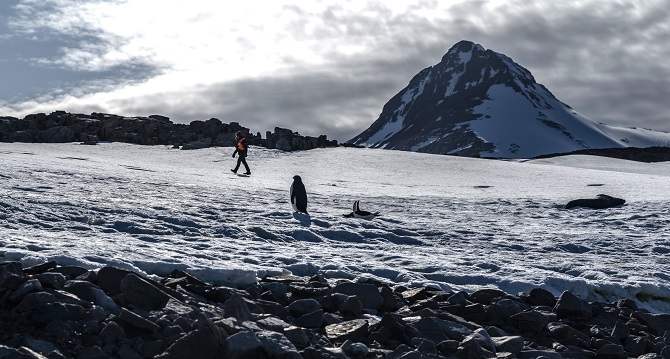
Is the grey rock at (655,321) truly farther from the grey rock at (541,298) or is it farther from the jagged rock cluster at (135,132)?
the jagged rock cluster at (135,132)

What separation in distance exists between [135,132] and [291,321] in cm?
3949

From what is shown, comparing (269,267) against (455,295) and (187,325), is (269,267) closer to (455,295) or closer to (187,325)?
(455,295)

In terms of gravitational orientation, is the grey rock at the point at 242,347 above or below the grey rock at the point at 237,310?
below

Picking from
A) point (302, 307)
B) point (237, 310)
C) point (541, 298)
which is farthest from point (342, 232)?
point (237, 310)

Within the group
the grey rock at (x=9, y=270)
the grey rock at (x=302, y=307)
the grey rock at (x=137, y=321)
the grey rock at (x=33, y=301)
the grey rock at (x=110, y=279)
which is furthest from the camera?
the grey rock at (x=302, y=307)

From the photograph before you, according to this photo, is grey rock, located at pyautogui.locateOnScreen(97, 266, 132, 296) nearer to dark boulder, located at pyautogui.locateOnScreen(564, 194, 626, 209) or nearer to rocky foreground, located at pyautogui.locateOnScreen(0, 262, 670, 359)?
rocky foreground, located at pyautogui.locateOnScreen(0, 262, 670, 359)

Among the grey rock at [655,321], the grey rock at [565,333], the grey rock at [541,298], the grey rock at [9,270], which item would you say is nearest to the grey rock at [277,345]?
the grey rock at [9,270]

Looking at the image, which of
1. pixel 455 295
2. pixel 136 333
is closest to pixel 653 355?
pixel 455 295

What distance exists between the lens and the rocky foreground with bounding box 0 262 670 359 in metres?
5.39

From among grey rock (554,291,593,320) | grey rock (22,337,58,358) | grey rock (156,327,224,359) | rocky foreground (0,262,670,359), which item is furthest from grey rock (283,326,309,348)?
grey rock (554,291,593,320)

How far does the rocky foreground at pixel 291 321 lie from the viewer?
5391mm

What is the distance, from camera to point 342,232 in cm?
1288

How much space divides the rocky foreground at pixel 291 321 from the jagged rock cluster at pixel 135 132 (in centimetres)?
3187

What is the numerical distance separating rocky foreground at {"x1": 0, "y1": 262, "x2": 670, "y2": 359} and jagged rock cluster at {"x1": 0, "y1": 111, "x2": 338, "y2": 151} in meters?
31.9
